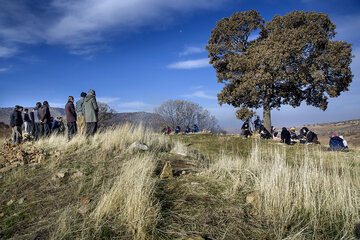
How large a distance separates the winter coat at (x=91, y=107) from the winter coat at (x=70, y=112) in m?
1.02

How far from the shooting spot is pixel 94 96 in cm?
845

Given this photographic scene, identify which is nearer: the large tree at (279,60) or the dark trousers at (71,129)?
the dark trousers at (71,129)

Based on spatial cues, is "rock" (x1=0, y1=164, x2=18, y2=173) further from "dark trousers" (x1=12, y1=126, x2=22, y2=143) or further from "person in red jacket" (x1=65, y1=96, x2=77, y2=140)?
"dark trousers" (x1=12, y1=126, x2=22, y2=143)

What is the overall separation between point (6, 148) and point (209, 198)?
309 inches

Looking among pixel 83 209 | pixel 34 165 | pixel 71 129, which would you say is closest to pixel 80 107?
pixel 71 129

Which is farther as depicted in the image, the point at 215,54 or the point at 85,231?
the point at 215,54

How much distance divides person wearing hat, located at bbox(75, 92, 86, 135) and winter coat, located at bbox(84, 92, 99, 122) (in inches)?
29.2

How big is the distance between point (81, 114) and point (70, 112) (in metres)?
0.49

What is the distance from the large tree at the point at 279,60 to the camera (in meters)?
15.0

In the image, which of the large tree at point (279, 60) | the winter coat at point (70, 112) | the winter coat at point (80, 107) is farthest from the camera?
the large tree at point (279, 60)

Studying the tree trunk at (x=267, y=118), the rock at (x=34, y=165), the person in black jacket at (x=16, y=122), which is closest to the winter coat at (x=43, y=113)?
the person in black jacket at (x=16, y=122)

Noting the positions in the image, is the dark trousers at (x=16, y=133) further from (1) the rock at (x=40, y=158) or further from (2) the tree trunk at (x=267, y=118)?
(2) the tree trunk at (x=267, y=118)

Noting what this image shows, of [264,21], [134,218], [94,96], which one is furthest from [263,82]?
[134,218]

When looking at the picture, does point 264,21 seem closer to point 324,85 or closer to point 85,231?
point 324,85
